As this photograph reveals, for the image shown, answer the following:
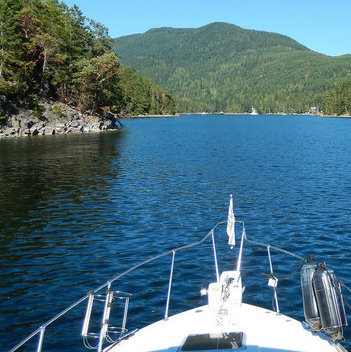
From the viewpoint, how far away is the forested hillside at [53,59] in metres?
82.2

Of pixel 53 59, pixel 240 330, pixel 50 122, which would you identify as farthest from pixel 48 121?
pixel 240 330

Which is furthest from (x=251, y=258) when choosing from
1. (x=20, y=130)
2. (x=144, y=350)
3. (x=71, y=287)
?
(x=20, y=130)

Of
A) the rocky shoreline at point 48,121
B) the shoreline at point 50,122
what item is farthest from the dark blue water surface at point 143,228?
the rocky shoreline at point 48,121

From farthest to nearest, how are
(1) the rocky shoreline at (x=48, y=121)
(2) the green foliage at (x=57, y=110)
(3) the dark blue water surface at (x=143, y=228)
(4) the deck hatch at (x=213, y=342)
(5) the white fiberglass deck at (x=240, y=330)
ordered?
(2) the green foliage at (x=57, y=110)
(1) the rocky shoreline at (x=48, y=121)
(3) the dark blue water surface at (x=143, y=228)
(5) the white fiberglass deck at (x=240, y=330)
(4) the deck hatch at (x=213, y=342)

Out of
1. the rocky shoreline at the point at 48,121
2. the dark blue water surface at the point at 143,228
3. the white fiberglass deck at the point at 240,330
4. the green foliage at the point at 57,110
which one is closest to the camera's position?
the white fiberglass deck at the point at 240,330

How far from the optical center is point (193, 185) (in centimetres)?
3588

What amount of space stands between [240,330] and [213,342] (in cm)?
97

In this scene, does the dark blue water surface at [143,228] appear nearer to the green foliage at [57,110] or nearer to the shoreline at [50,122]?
the shoreline at [50,122]

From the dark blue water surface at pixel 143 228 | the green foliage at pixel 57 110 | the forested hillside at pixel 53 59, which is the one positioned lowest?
the dark blue water surface at pixel 143 228

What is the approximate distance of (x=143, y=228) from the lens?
23.2 metres

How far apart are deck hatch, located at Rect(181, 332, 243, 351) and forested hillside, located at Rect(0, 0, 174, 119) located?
3070 inches

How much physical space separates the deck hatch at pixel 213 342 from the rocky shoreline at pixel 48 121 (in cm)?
7565

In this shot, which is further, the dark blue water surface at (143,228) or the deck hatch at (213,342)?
the dark blue water surface at (143,228)

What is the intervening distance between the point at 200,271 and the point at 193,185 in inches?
744
